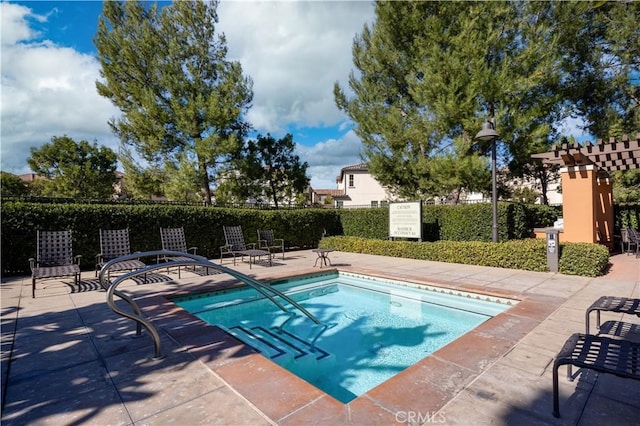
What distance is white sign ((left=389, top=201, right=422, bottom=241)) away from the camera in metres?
10.6

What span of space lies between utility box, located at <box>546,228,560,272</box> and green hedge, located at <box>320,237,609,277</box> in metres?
0.10

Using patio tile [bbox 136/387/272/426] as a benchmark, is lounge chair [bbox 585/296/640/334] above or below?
above

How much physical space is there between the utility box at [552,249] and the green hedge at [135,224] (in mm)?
8812

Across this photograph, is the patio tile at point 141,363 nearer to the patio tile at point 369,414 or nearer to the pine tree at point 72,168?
the patio tile at point 369,414

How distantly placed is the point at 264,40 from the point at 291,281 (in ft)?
26.5

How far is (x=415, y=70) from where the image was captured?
46.4 feet

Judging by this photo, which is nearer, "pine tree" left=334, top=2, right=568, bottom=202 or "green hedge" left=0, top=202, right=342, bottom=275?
"green hedge" left=0, top=202, right=342, bottom=275

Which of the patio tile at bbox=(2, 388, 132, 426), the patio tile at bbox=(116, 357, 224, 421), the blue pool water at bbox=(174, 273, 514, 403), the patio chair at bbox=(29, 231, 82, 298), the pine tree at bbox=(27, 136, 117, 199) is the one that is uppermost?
the pine tree at bbox=(27, 136, 117, 199)

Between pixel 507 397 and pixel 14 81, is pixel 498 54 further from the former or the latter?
pixel 14 81

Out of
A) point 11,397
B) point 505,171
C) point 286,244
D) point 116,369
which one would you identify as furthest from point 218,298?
point 505,171

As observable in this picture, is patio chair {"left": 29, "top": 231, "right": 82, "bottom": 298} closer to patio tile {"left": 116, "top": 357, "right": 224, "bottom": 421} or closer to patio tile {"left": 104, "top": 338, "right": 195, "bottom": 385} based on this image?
patio tile {"left": 104, "top": 338, "right": 195, "bottom": 385}

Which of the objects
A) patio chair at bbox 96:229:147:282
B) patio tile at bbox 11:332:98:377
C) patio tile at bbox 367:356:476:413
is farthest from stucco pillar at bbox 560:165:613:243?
patio chair at bbox 96:229:147:282

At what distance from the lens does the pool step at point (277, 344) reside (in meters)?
3.93

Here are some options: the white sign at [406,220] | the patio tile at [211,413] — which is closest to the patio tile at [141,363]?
the patio tile at [211,413]
